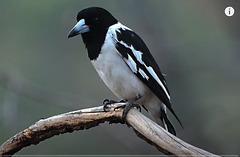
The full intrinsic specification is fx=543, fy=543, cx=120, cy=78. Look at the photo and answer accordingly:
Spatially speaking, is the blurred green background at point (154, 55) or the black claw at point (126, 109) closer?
the black claw at point (126, 109)

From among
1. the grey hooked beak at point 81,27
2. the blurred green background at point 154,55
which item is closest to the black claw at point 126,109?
the grey hooked beak at point 81,27

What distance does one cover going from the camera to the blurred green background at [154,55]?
3381 mm

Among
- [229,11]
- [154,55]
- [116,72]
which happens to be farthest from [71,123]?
[229,11]

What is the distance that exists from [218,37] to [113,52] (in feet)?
5.23

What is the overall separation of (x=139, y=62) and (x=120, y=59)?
0.08m

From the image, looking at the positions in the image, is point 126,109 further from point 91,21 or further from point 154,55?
point 154,55

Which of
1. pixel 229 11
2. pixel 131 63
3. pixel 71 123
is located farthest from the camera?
pixel 229 11

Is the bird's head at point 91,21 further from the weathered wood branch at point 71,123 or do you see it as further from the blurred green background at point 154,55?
the blurred green background at point 154,55

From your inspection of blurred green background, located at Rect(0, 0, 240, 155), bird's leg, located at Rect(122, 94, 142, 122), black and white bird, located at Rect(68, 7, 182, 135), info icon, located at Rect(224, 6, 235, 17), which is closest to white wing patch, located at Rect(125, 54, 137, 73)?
black and white bird, located at Rect(68, 7, 182, 135)

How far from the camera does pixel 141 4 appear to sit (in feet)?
11.6

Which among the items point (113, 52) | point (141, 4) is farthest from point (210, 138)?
point (113, 52)

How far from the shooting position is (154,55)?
3371mm

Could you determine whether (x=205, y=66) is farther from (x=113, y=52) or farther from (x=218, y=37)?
(x=113, y=52)

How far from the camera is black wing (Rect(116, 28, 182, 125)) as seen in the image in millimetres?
2043
